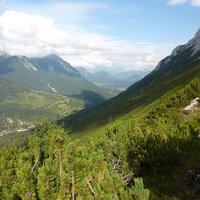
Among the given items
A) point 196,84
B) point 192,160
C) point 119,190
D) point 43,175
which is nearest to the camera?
point 43,175

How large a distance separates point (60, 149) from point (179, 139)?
33176 millimetres

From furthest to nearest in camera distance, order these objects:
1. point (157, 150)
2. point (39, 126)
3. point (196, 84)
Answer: point (196, 84) < point (39, 126) < point (157, 150)

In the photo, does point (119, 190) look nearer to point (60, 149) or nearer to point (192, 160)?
point (60, 149)

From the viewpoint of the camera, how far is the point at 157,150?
49.6 metres

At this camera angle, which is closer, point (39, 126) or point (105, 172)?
point (105, 172)

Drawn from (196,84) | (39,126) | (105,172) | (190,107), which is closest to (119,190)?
(105,172)

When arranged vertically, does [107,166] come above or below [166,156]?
above

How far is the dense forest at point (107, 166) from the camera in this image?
19.3 meters

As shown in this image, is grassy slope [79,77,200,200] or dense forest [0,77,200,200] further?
grassy slope [79,77,200,200]

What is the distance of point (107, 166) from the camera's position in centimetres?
3084

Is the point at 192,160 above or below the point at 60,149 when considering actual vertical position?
below

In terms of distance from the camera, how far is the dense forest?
63.4ft

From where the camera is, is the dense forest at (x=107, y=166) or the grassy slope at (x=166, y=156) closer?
the dense forest at (x=107, y=166)

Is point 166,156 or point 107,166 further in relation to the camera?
point 166,156
